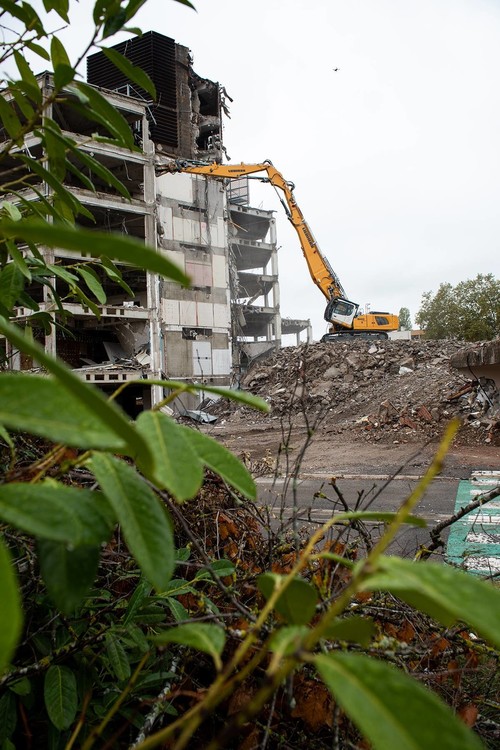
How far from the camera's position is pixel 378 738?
24 cm

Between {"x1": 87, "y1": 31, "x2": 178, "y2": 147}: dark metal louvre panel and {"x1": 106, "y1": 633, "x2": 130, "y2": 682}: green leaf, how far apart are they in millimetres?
25138

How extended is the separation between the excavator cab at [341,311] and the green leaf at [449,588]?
18782mm

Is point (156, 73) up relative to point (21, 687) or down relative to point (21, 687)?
up

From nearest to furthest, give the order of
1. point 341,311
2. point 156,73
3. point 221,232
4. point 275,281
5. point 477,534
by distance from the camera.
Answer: point 477,534
point 341,311
point 156,73
point 221,232
point 275,281

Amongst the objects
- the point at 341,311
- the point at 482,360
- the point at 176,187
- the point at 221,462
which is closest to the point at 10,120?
the point at 221,462

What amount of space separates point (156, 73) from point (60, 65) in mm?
26885

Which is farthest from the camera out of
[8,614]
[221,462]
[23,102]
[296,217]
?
[296,217]

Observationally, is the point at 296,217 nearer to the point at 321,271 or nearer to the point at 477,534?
the point at 321,271

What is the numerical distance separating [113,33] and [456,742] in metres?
0.89

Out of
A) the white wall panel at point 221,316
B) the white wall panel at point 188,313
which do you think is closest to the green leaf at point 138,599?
the white wall panel at point 188,313

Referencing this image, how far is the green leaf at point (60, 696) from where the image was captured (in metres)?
0.70

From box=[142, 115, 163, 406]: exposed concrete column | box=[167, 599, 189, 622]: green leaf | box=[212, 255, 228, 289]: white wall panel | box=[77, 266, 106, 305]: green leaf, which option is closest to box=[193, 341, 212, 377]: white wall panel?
box=[212, 255, 228, 289]: white wall panel

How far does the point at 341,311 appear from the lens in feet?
62.5

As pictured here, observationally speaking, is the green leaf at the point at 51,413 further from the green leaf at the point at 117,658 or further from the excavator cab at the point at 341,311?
the excavator cab at the point at 341,311
